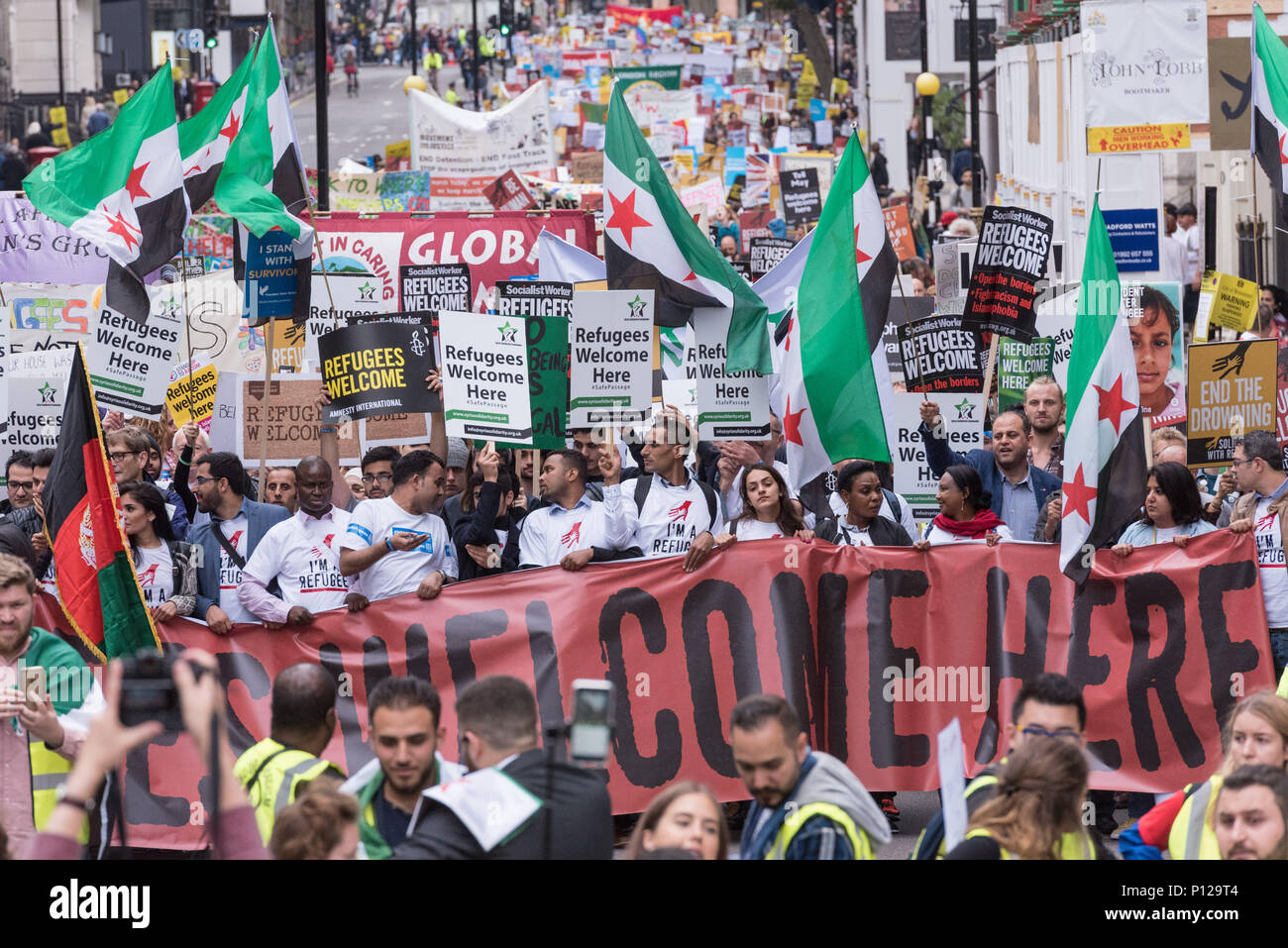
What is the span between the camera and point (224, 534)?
30.1 feet

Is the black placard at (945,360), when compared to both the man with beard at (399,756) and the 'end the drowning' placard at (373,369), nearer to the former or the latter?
the 'end the drowning' placard at (373,369)

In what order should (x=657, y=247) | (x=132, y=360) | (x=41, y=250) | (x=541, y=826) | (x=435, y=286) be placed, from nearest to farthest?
(x=541, y=826), (x=657, y=247), (x=132, y=360), (x=435, y=286), (x=41, y=250)

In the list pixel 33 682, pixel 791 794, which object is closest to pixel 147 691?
pixel 791 794

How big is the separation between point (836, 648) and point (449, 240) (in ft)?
26.7

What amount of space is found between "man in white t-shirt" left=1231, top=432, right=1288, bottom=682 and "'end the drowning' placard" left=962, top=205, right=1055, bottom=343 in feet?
8.00

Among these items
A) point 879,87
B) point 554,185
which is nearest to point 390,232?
point 554,185

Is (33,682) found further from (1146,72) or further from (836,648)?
(1146,72)

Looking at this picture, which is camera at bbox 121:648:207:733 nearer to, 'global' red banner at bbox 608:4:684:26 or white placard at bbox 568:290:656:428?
white placard at bbox 568:290:656:428

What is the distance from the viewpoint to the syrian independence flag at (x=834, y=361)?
929 cm

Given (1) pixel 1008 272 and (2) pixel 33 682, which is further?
(1) pixel 1008 272

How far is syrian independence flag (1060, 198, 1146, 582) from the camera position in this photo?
8.52 meters

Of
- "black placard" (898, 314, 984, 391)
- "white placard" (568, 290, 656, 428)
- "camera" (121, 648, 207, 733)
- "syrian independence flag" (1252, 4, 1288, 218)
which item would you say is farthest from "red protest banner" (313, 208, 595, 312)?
"camera" (121, 648, 207, 733)

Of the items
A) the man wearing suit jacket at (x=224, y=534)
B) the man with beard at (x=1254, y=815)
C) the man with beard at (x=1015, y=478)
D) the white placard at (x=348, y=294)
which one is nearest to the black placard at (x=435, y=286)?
the white placard at (x=348, y=294)

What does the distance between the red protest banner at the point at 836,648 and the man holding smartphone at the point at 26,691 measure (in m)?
2.06
